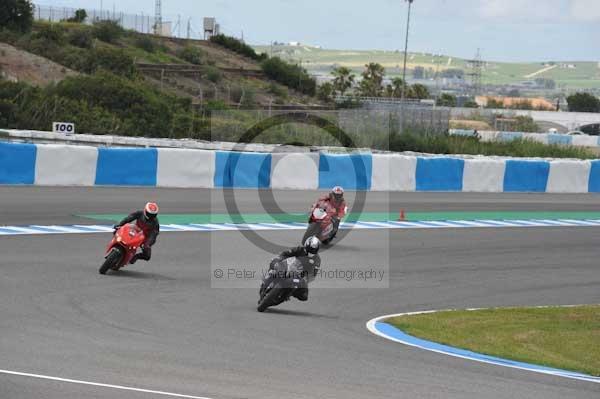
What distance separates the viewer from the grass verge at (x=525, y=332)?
36.6 feet

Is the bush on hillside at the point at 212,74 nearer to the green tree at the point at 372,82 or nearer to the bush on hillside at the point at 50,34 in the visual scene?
the bush on hillside at the point at 50,34

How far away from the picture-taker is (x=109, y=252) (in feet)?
49.0

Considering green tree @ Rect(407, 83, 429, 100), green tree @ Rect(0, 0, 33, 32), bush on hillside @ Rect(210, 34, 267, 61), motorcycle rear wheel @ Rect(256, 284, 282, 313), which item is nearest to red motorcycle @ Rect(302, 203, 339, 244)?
motorcycle rear wheel @ Rect(256, 284, 282, 313)

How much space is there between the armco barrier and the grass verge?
45.6 ft

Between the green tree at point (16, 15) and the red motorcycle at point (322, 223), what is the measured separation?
51.9m

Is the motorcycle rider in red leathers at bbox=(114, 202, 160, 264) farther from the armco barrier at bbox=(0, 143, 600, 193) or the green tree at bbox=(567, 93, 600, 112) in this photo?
the green tree at bbox=(567, 93, 600, 112)

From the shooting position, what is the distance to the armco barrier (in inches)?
985

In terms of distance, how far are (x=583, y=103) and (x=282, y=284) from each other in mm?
120007

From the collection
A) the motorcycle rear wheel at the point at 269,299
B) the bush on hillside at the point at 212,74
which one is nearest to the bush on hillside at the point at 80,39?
the bush on hillside at the point at 212,74

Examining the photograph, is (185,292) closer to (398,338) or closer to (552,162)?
(398,338)

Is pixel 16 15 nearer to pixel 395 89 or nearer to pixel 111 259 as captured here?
pixel 395 89

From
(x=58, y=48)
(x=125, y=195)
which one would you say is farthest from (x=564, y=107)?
(x=125, y=195)

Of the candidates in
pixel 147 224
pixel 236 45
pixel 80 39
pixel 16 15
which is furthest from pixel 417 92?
pixel 147 224

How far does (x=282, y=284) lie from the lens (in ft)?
42.4
